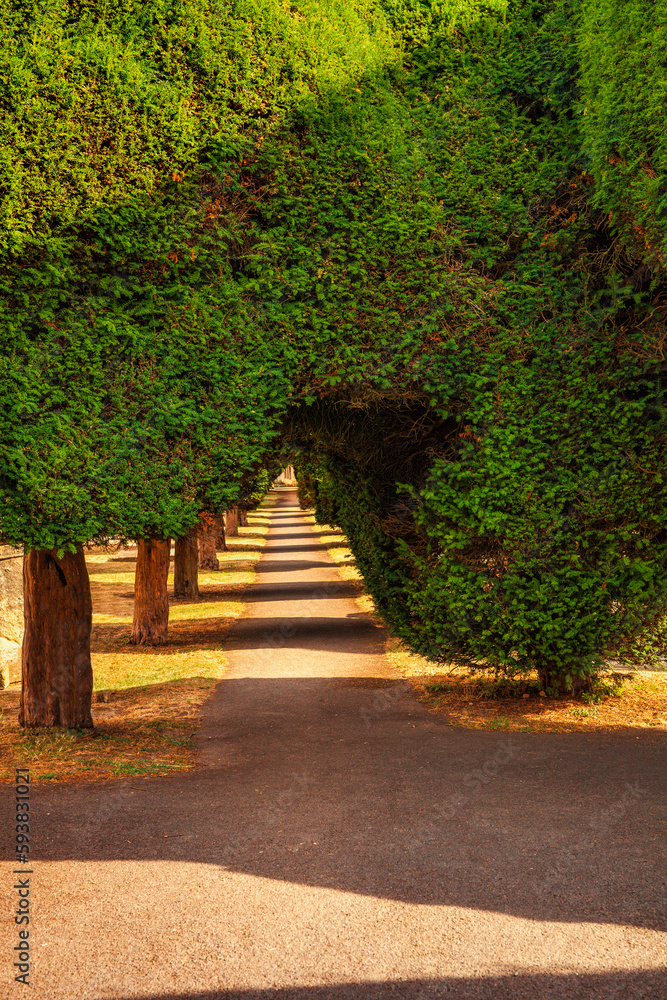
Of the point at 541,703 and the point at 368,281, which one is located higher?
the point at 368,281

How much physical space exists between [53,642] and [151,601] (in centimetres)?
634

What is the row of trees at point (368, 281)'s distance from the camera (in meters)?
6.67

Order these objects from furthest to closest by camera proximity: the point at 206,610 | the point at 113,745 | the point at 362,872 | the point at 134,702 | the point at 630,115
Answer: the point at 206,610 < the point at 134,702 < the point at 113,745 < the point at 630,115 < the point at 362,872

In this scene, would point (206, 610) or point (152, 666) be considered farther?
point (206, 610)

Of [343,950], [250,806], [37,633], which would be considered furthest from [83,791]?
[343,950]

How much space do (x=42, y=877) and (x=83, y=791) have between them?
1678 mm

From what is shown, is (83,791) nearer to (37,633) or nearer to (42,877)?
(42,877)

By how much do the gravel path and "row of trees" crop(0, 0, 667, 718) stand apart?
1.72 metres

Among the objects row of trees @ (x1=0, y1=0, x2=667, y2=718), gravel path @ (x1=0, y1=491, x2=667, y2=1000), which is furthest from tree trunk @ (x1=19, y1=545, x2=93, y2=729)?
gravel path @ (x1=0, y1=491, x2=667, y2=1000)

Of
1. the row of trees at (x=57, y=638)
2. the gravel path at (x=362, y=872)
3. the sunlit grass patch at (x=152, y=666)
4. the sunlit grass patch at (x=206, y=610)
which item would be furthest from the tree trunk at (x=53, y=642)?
the sunlit grass patch at (x=206, y=610)

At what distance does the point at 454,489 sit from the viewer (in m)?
8.05

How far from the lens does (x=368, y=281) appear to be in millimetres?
7625

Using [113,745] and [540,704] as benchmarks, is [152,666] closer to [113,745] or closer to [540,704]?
[113,745]

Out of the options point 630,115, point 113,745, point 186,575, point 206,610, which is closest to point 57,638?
point 113,745
